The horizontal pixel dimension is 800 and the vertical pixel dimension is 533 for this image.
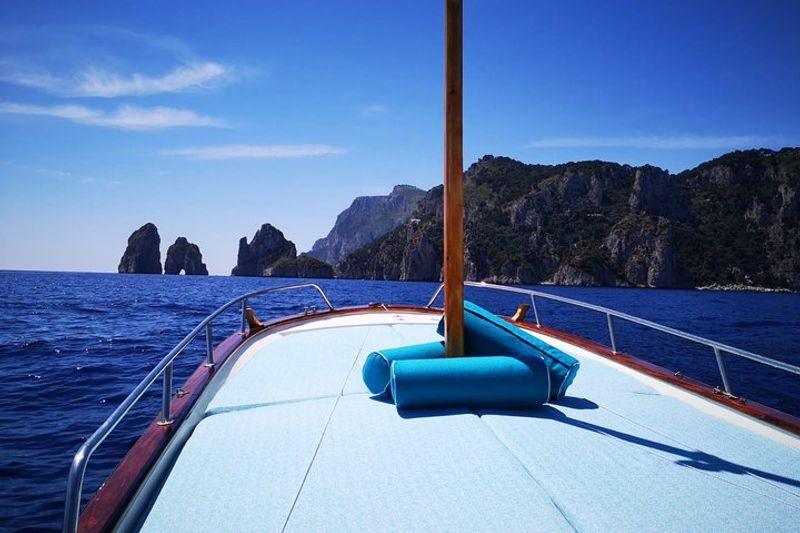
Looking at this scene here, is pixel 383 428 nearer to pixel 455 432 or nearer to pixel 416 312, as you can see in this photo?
pixel 455 432

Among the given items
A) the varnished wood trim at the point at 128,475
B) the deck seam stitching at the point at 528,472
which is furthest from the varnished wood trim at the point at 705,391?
the varnished wood trim at the point at 128,475

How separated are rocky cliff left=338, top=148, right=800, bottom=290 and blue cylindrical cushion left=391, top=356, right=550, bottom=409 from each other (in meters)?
103

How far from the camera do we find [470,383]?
2.71 metres

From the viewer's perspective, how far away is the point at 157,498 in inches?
73.9

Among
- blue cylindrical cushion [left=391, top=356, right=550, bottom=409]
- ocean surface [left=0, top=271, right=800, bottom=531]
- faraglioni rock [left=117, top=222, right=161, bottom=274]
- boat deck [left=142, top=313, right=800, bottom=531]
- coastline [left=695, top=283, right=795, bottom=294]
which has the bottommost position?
coastline [left=695, top=283, right=795, bottom=294]

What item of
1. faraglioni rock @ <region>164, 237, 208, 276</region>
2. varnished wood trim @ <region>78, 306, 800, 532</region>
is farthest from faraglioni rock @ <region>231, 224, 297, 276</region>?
varnished wood trim @ <region>78, 306, 800, 532</region>

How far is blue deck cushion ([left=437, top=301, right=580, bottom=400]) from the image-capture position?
2.89 metres

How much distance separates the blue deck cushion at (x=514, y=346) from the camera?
289 cm

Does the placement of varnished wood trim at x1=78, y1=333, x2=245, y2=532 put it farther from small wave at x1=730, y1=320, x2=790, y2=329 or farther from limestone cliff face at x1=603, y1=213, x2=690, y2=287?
limestone cliff face at x1=603, y1=213, x2=690, y2=287

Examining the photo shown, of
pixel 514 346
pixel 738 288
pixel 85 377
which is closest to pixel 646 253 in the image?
pixel 738 288

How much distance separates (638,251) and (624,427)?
370 feet

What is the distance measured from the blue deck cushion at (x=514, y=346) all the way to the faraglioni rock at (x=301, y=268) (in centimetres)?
Result: 14658

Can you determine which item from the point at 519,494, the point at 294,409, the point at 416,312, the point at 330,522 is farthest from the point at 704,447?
the point at 416,312

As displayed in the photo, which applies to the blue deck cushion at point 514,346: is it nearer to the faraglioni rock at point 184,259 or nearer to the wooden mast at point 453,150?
the wooden mast at point 453,150
